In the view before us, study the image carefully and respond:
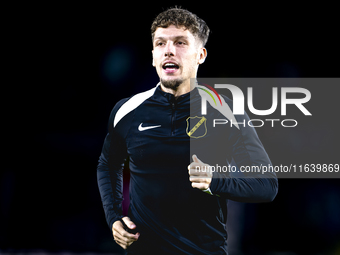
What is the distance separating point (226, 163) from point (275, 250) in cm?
423

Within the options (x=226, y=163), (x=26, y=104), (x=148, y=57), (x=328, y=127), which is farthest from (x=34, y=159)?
(x=328, y=127)

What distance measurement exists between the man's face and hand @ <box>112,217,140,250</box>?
Result: 904mm

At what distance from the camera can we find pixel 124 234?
1.83m

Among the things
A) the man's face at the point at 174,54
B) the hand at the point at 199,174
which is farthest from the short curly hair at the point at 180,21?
the hand at the point at 199,174

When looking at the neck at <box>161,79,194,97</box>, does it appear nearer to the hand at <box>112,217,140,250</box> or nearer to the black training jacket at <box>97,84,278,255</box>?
the black training jacket at <box>97,84,278,255</box>

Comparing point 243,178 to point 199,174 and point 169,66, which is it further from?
point 169,66

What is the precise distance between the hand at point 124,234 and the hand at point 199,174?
58 cm

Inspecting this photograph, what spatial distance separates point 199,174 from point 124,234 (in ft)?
2.25

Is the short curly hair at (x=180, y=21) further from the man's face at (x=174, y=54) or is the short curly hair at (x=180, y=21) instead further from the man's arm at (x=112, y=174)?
the man's arm at (x=112, y=174)

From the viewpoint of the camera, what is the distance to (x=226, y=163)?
1873 millimetres

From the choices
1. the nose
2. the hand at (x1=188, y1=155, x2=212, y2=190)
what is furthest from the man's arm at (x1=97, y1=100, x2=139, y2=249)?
the hand at (x1=188, y1=155, x2=212, y2=190)

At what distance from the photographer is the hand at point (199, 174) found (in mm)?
1482
